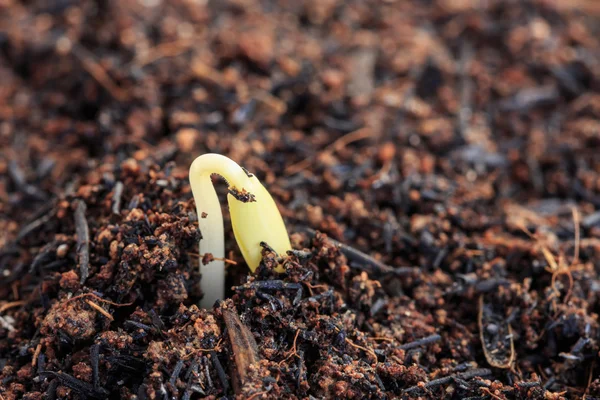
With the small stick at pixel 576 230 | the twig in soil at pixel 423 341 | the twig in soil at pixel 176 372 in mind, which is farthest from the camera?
the small stick at pixel 576 230

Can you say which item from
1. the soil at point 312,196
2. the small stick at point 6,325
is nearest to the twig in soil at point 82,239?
the soil at point 312,196

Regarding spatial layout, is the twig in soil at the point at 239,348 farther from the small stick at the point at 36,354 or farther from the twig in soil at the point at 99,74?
the twig in soil at the point at 99,74

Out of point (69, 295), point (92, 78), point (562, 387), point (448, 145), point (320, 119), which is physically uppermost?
point (92, 78)

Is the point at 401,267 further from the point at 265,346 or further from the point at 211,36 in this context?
the point at 211,36


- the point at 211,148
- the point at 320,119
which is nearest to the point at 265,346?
the point at 211,148

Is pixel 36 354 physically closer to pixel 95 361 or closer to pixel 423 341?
pixel 95 361

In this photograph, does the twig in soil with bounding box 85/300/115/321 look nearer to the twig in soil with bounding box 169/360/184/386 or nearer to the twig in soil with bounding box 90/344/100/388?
the twig in soil with bounding box 90/344/100/388
